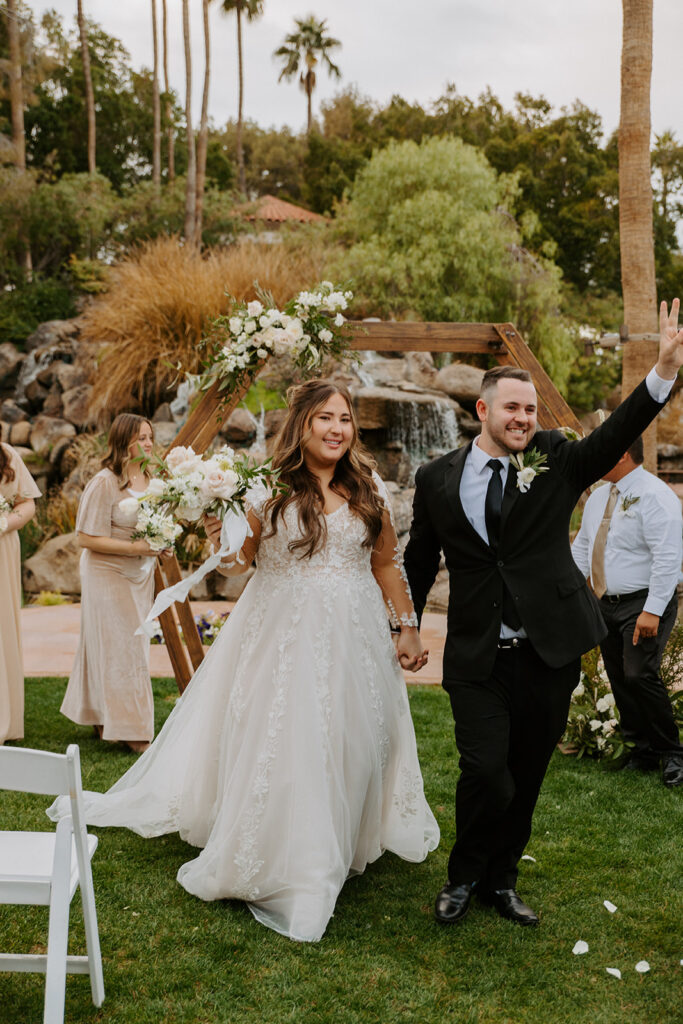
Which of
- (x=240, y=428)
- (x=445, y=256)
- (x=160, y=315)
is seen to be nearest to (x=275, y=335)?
(x=240, y=428)

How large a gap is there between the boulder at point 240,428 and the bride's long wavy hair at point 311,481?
1002 cm

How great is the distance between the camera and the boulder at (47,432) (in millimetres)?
16031

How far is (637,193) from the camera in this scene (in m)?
8.29

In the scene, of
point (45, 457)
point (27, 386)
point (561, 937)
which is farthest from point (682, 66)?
point (27, 386)

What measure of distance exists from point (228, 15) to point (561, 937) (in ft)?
123

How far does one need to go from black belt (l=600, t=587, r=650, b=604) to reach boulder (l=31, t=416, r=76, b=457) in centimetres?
1245

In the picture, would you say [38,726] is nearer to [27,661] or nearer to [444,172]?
[27,661]

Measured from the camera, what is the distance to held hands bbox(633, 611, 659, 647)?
15.8 feet

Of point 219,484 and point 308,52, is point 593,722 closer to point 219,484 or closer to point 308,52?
point 219,484

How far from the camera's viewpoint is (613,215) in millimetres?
29547

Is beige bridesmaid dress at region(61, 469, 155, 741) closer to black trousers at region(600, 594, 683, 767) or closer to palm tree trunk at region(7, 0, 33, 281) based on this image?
black trousers at region(600, 594, 683, 767)

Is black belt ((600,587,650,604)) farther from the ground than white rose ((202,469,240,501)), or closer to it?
closer to it

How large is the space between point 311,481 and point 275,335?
6.61 feet

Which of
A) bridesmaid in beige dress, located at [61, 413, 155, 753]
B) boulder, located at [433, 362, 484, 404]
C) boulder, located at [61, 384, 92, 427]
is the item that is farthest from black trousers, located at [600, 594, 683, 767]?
boulder, located at [61, 384, 92, 427]
